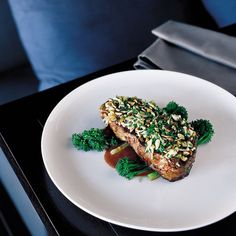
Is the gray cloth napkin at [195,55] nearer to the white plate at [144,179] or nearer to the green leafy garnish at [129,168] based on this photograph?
the white plate at [144,179]

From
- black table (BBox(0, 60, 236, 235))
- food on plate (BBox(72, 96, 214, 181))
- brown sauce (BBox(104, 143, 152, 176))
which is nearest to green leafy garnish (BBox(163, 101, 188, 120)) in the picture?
food on plate (BBox(72, 96, 214, 181))

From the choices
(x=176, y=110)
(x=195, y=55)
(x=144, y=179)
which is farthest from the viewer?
(x=195, y=55)

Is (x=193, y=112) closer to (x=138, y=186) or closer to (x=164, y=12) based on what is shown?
(x=138, y=186)

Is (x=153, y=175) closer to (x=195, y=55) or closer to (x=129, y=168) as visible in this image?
(x=129, y=168)

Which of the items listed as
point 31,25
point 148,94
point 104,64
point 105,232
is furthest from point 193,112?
point 31,25

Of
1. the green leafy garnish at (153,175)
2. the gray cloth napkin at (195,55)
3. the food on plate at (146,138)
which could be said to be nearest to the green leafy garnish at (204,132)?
the food on plate at (146,138)

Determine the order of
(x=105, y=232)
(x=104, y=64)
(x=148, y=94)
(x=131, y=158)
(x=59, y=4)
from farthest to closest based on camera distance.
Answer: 1. (x=104, y=64)
2. (x=59, y=4)
3. (x=148, y=94)
4. (x=131, y=158)
5. (x=105, y=232)

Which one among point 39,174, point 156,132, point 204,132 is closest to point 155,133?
point 156,132
